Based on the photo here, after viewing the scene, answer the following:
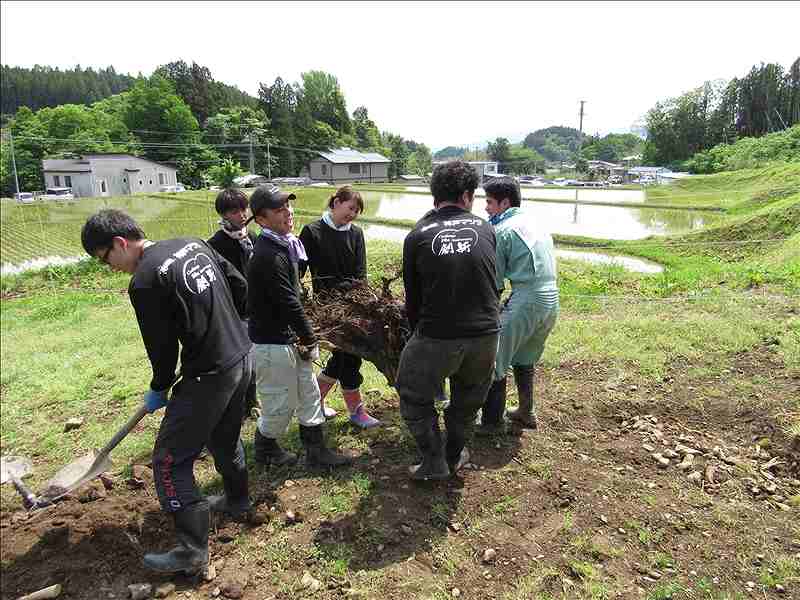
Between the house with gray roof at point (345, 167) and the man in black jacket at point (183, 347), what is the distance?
40.4 m

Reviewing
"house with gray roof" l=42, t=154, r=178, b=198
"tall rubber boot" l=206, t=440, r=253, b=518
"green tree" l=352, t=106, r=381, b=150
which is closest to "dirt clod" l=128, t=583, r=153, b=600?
"tall rubber boot" l=206, t=440, r=253, b=518

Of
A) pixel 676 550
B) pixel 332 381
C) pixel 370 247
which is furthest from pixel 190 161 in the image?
pixel 676 550

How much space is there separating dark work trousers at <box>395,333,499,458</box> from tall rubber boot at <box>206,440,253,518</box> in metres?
1.00

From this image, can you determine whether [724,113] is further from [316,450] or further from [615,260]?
[316,450]

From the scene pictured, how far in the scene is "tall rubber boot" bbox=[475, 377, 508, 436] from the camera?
3861mm

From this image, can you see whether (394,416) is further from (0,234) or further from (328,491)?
(0,234)

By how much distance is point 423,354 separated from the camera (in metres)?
2.88

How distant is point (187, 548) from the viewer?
260 cm

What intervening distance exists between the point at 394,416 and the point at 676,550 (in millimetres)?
2254

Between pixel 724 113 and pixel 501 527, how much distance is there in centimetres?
1480

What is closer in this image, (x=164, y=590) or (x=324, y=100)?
(x=164, y=590)

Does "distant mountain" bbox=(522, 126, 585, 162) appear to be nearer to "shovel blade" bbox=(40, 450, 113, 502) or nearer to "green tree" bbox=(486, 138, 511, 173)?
"green tree" bbox=(486, 138, 511, 173)

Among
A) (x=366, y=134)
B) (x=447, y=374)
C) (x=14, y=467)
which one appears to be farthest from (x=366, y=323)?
(x=366, y=134)

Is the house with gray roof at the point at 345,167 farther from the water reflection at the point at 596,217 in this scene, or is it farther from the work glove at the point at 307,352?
the work glove at the point at 307,352
